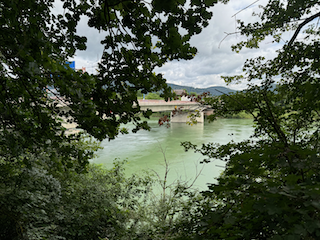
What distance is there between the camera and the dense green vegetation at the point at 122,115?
0.82m

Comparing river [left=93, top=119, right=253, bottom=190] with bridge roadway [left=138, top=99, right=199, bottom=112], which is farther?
bridge roadway [left=138, top=99, right=199, bottom=112]

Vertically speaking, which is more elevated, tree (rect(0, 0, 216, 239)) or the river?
tree (rect(0, 0, 216, 239))

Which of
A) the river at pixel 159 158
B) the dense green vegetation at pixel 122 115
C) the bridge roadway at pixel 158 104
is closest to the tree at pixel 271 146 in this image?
the dense green vegetation at pixel 122 115

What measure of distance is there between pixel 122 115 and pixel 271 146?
111cm

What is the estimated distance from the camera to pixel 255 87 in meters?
2.64

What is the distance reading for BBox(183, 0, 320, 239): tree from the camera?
0.80 m

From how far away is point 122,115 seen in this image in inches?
57.2

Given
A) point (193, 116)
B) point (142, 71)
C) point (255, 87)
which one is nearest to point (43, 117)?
point (142, 71)

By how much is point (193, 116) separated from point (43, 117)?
2.27m

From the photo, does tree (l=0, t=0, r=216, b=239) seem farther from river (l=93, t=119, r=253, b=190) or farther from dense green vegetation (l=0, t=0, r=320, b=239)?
river (l=93, t=119, r=253, b=190)

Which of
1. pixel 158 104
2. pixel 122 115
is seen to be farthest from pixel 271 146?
pixel 158 104

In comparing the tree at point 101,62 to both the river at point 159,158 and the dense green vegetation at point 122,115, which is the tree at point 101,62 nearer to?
the dense green vegetation at point 122,115

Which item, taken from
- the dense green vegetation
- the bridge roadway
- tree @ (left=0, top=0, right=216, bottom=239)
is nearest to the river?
the bridge roadway

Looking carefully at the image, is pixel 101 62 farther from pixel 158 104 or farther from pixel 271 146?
pixel 158 104
